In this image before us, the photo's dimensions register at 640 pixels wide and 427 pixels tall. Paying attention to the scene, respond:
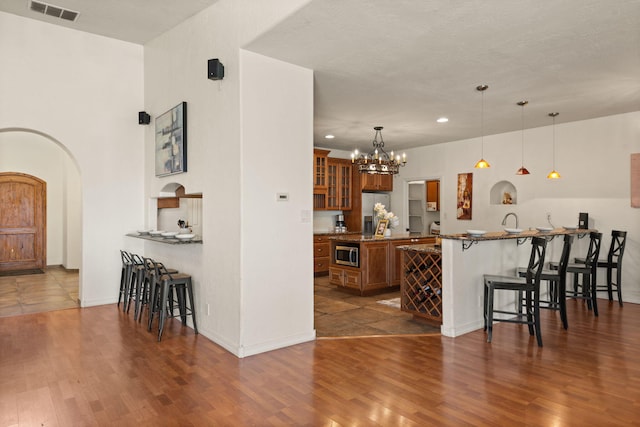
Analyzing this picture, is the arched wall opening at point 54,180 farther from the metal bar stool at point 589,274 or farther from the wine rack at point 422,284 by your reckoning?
the metal bar stool at point 589,274

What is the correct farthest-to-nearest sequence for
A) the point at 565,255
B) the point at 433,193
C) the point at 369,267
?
1. the point at 433,193
2. the point at 369,267
3. the point at 565,255

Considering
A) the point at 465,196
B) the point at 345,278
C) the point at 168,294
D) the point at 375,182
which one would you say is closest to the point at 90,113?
the point at 168,294

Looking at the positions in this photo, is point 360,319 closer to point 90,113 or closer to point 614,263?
point 614,263

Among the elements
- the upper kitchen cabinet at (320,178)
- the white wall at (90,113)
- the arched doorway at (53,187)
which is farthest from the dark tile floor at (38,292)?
the upper kitchen cabinet at (320,178)

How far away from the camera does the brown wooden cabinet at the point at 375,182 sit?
9.44 metres

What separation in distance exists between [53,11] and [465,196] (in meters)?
7.29

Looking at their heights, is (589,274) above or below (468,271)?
below

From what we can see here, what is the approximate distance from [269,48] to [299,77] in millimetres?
538

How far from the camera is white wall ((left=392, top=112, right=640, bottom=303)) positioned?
6.16 meters

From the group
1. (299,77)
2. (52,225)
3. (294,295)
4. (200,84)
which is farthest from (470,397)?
(52,225)

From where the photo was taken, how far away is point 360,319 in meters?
5.06

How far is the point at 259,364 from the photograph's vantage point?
11.6 feet

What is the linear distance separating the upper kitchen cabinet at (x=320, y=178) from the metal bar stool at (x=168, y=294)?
456cm

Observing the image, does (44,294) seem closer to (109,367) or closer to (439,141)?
(109,367)
